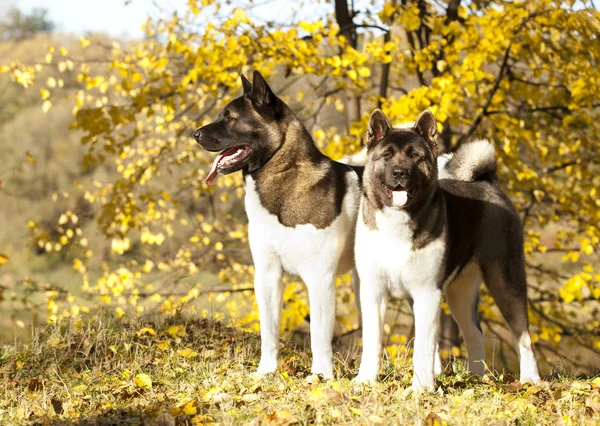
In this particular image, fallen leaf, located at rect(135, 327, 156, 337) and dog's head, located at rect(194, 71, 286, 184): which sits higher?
dog's head, located at rect(194, 71, 286, 184)

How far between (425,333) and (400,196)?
779 millimetres

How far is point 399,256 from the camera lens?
4.09 metres

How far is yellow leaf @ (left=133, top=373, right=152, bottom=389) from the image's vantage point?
439 cm

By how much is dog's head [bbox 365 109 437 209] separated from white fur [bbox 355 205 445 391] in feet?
0.38

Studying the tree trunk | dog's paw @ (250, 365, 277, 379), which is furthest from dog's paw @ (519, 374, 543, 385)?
the tree trunk

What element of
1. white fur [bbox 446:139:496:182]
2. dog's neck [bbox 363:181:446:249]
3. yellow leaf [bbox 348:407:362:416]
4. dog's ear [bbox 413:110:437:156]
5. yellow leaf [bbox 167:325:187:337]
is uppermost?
dog's ear [bbox 413:110:437:156]

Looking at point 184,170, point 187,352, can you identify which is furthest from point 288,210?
point 184,170

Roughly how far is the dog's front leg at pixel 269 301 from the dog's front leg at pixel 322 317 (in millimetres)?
216

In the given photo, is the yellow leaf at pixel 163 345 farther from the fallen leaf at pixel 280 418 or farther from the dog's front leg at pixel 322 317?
the fallen leaf at pixel 280 418

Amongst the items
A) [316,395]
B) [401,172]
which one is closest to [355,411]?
[316,395]

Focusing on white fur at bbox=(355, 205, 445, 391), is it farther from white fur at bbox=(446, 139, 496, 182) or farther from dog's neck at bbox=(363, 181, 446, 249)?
white fur at bbox=(446, 139, 496, 182)

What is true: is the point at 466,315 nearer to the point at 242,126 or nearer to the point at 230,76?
the point at 242,126

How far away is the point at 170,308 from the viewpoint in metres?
6.20

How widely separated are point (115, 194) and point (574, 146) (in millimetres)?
5305
